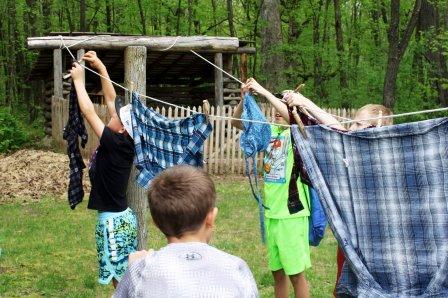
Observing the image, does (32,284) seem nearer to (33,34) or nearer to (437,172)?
(437,172)

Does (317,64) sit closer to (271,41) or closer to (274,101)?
(271,41)

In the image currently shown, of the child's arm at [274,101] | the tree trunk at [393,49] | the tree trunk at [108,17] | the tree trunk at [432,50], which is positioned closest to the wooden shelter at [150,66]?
the child's arm at [274,101]

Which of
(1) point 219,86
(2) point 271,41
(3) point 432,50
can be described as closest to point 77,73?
(1) point 219,86

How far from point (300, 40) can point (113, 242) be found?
65.0 feet

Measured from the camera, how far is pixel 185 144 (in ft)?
15.9

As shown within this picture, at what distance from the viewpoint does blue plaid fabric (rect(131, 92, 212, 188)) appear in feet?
15.4

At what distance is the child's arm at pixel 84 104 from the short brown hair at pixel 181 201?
7.43 ft

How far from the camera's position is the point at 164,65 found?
19.1 m

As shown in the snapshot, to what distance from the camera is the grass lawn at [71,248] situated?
6.26 metres

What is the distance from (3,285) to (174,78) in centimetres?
1567

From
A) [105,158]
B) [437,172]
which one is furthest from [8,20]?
[437,172]

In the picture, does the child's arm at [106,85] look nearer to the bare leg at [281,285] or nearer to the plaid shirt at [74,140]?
the plaid shirt at [74,140]

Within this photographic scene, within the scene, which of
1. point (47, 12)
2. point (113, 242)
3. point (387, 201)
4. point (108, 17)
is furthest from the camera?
point (47, 12)

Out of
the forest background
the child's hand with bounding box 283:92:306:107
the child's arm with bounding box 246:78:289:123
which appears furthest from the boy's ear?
the forest background
